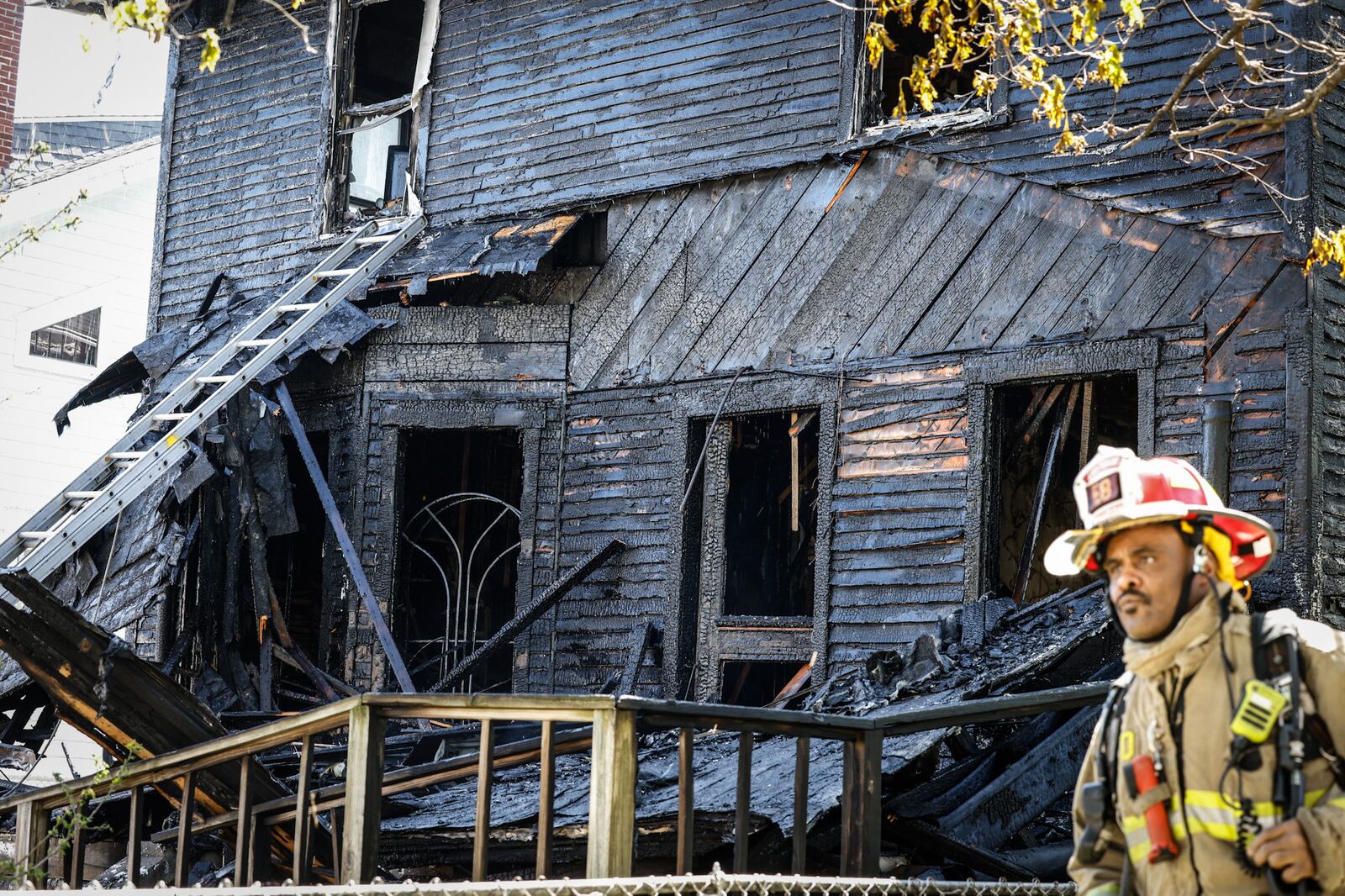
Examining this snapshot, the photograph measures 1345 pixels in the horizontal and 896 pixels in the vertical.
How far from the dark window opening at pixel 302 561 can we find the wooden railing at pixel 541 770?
7.26 meters

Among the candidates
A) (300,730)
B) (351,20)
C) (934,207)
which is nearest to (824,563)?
(934,207)

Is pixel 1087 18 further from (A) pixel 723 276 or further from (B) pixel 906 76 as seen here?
(B) pixel 906 76

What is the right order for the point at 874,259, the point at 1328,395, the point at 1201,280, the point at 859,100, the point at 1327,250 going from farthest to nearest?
1. the point at 859,100
2. the point at 874,259
3. the point at 1201,280
4. the point at 1328,395
5. the point at 1327,250

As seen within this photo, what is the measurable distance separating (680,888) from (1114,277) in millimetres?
6725

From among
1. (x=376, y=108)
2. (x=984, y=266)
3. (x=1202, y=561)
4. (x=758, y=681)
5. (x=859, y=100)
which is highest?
(x=376, y=108)

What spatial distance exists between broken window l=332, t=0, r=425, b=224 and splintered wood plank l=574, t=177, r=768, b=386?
3066mm

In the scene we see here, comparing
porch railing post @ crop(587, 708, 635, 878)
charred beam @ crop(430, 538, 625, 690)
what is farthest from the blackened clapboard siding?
porch railing post @ crop(587, 708, 635, 878)

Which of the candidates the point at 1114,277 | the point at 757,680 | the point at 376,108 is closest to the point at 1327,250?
the point at 1114,277

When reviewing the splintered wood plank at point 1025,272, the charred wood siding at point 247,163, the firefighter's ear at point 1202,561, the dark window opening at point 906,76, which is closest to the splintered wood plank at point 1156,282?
the splintered wood plank at point 1025,272

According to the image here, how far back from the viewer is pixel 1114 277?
10.5 m

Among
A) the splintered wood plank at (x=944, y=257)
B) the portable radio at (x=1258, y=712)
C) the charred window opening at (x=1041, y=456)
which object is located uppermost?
the splintered wood plank at (x=944, y=257)

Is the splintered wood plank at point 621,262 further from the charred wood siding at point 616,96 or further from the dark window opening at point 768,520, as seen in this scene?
the dark window opening at point 768,520

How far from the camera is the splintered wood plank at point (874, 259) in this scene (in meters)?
11.5

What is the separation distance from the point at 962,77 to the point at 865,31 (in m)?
1.93
